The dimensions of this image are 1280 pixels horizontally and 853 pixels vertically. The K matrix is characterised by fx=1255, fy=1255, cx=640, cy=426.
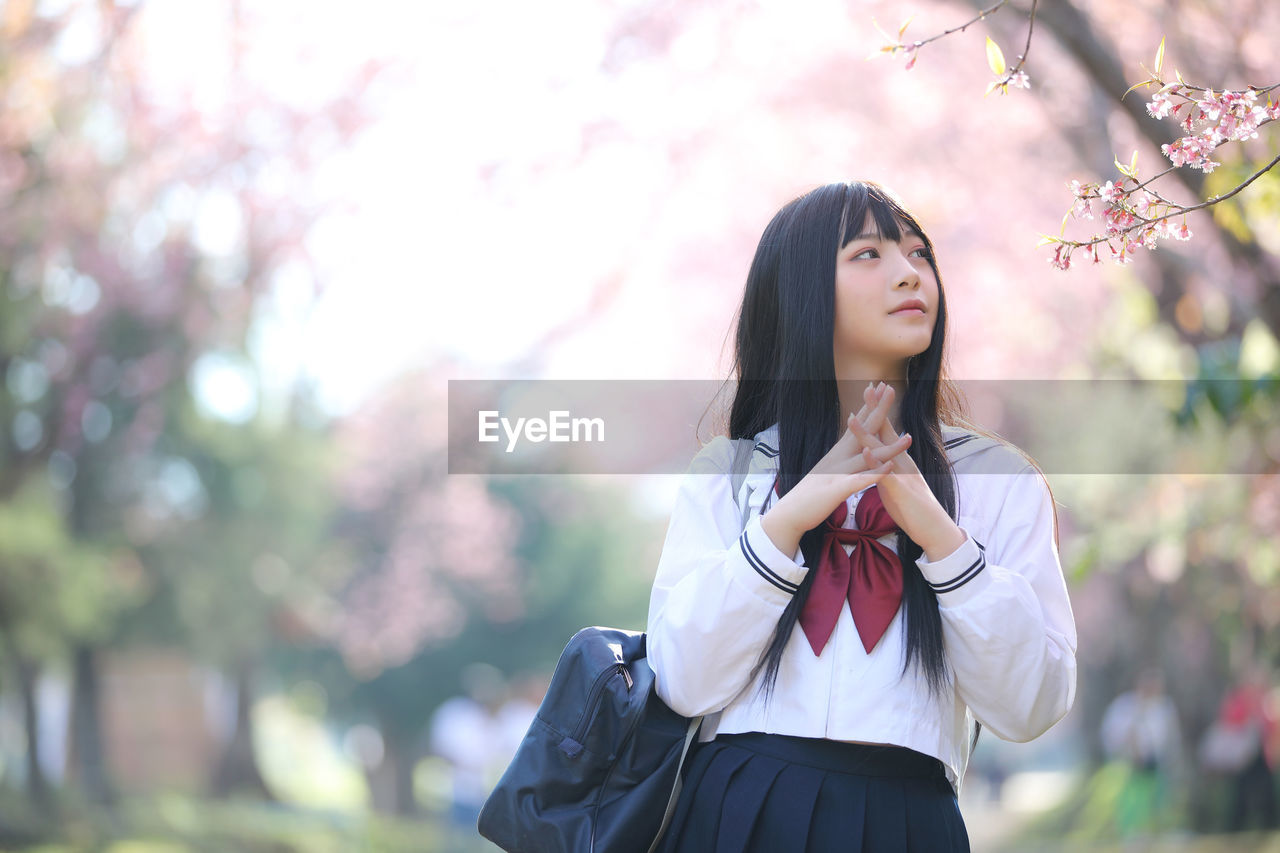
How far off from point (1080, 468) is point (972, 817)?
8.22 metres

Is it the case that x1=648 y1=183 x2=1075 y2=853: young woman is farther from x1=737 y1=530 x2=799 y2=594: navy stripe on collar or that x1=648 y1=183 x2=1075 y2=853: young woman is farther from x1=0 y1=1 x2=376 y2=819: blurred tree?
x1=0 y1=1 x2=376 y2=819: blurred tree

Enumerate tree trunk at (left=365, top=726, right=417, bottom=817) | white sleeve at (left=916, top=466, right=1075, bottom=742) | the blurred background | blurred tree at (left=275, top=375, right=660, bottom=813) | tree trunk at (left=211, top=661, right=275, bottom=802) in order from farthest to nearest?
tree trunk at (left=365, top=726, right=417, bottom=817), blurred tree at (left=275, top=375, right=660, bottom=813), tree trunk at (left=211, top=661, right=275, bottom=802), the blurred background, white sleeve at (left=916, top=466, right=1075, bottom=742)

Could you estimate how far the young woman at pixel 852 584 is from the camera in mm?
1732

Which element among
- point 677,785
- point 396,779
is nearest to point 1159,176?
point 677,785

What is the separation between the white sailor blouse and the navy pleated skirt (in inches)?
1.8

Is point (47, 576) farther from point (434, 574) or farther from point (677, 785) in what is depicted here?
point (677, 785)

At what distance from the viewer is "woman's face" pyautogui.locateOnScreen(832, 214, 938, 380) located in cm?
190

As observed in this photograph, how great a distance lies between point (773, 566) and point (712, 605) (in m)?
0.10

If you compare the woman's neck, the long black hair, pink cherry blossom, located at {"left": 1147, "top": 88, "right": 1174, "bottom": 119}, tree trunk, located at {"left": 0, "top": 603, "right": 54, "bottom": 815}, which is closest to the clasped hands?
the long black hair

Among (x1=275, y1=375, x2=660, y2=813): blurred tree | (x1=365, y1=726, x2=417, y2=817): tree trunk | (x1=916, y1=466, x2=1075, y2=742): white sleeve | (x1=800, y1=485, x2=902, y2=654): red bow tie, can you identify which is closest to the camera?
(x1=916, y1=466, x2=1075, y2=742): white sleeve

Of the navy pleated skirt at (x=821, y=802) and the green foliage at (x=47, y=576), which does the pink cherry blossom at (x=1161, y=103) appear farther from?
the green foliage at (x=47, y=576)

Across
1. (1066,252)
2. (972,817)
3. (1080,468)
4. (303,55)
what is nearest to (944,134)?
(1080,468)

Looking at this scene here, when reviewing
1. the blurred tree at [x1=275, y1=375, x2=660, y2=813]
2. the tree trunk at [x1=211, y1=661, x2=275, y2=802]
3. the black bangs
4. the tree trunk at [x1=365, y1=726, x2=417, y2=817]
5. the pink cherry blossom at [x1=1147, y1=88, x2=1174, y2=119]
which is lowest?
the tree trunk at [x1=365, y1=726, x2=417, y2=817]

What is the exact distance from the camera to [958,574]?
171cm
